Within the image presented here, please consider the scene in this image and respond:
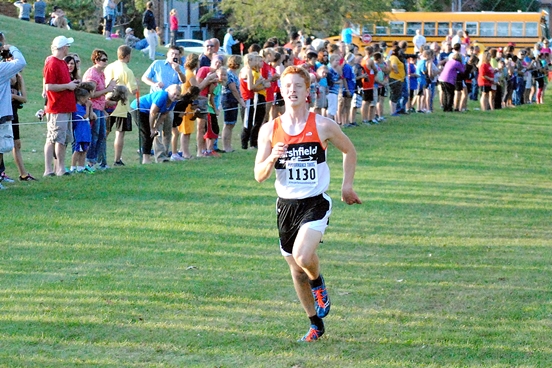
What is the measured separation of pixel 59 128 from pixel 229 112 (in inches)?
199

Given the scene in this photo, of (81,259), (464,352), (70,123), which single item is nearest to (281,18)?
(70,123)

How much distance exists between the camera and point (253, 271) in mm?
9125

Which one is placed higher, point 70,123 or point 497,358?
point 70,123

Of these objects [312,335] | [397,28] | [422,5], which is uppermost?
[422,5]

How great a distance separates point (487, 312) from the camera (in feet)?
25.6

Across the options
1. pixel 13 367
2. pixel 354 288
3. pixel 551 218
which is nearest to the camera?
pixel 13 367

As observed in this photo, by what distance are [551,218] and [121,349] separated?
25.0ft

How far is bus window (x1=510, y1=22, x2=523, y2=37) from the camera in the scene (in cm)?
5075

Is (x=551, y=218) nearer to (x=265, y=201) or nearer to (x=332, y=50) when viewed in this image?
(x=265, y=201)

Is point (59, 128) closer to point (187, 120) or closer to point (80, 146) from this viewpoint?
point (80, 146)

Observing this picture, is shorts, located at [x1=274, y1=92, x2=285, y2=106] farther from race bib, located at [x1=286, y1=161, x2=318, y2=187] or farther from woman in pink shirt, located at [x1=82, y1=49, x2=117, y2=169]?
race bib, located at [x1=286, y1=161, x2=318, y2=187]

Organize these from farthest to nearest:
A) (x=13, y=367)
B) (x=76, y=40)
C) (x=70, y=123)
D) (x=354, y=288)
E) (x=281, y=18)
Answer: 1. (x=281, y=18)
2. (x=76, y=40)
3. (x=70, y=123)
4. (x=354, y=288)
5. (x=13, y=367)

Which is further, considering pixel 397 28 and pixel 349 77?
pixel 397 28

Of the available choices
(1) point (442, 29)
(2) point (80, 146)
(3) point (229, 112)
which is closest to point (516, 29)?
(1) point (442, 29)
